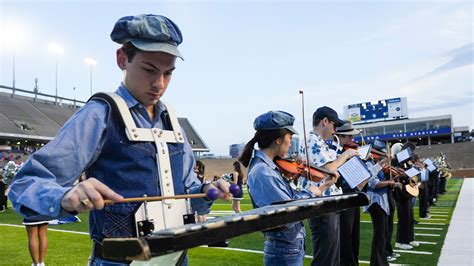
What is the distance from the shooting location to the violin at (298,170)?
158 inches

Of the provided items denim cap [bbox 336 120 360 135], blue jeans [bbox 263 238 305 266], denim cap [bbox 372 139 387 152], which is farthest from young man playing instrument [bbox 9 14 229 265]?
denim cap [bbox 372 139 387 152]

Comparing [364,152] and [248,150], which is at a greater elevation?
[248,150]

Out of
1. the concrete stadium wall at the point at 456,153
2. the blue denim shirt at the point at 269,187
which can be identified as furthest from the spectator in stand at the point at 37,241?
the concrete stadium wall at the point at 456,153

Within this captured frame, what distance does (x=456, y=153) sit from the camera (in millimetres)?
59906

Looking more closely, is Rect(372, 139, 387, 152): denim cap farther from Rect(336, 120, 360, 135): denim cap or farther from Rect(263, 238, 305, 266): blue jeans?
Rect(263, 238, 305, 266): blue jeans

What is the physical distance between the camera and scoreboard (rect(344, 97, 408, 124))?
240 ft

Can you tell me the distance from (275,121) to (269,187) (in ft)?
2.17

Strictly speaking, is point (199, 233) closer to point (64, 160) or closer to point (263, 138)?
point (64, 160)

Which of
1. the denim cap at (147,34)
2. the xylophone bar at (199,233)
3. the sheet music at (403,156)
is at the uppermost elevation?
the denim cap at (147,34)

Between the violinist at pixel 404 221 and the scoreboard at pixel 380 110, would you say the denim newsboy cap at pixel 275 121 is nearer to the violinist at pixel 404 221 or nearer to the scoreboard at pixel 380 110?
the violinist at pixel 404 221

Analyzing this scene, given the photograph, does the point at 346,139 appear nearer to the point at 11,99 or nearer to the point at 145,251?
the point at 145,251

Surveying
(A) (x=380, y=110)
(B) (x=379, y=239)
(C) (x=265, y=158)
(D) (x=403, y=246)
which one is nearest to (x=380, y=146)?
(D) (x=403, y=246)

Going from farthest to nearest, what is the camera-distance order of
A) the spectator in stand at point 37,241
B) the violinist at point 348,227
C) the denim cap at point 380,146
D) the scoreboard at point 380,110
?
1. the scoreboard at point 380,110
2. the denim cap at point 380,146
3. the spectator in stand at point 37,241
4. the violinist at point 348,227

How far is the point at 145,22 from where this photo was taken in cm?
186
